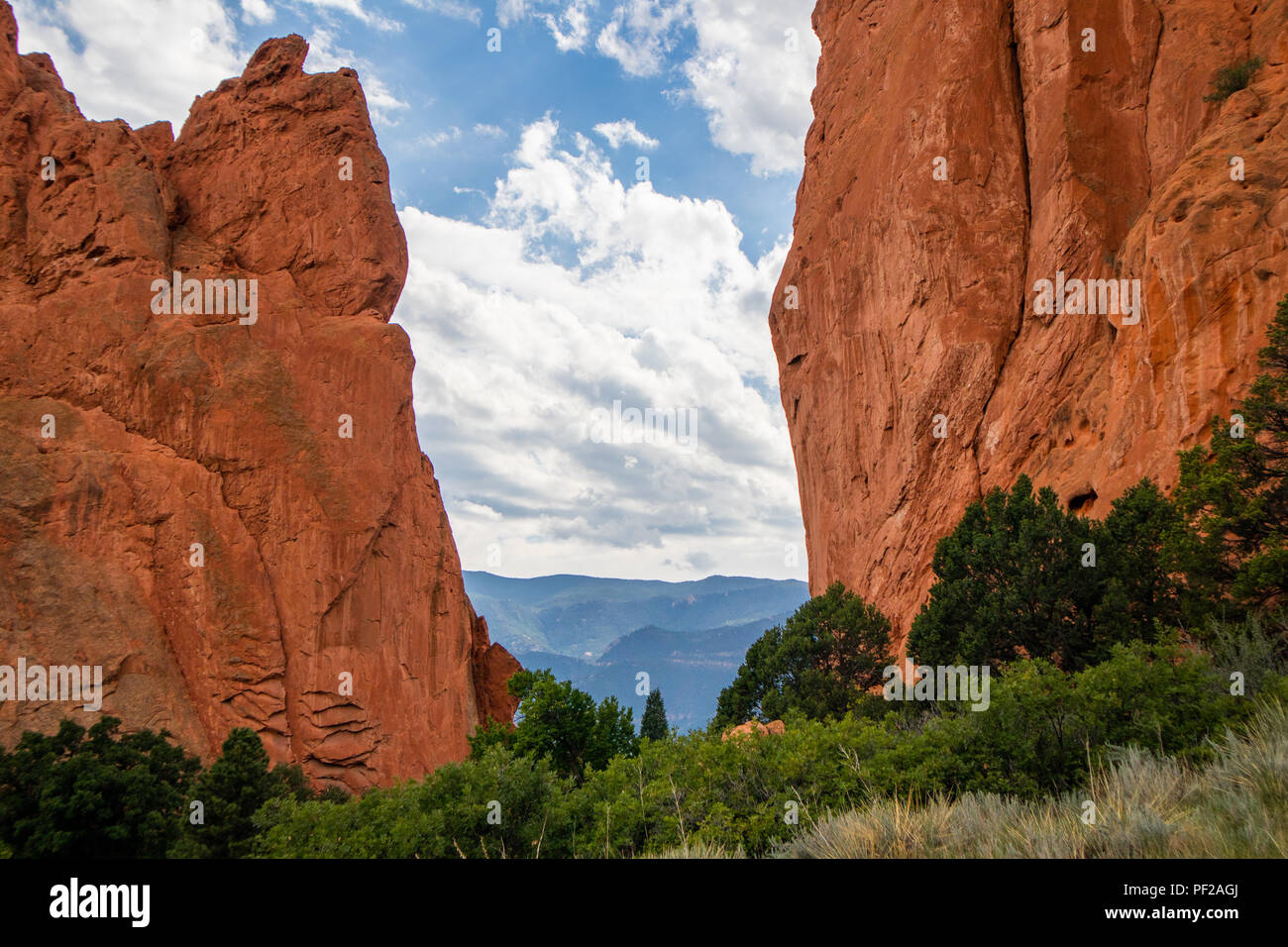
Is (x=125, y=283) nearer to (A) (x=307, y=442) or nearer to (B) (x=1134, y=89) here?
(A) (x=307, y=442)

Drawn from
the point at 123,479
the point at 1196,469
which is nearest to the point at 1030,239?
the point at 1196,469

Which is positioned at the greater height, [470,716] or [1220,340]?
[1220,340]

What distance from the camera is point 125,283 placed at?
109ft

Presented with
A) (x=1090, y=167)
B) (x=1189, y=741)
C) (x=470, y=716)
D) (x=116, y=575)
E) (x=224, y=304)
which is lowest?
(x=470, y=716)

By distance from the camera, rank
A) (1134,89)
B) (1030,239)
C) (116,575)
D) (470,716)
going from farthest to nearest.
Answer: (470,716), (1030,239), (1134,89), (116,575)

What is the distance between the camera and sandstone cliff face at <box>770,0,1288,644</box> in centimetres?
2288

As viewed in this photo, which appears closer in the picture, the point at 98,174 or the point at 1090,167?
the point at 1090,167

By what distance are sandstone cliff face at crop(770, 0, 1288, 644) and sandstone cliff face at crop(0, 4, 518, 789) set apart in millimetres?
22767

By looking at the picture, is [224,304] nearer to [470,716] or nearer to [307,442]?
[307,442]

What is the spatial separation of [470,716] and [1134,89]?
4152 centimetres

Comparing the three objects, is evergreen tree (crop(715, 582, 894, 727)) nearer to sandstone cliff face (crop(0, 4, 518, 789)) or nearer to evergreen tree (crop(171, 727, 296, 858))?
sandstone cliff face (crop(0, 4, 518, 789))

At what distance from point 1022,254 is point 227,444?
36.2 m
